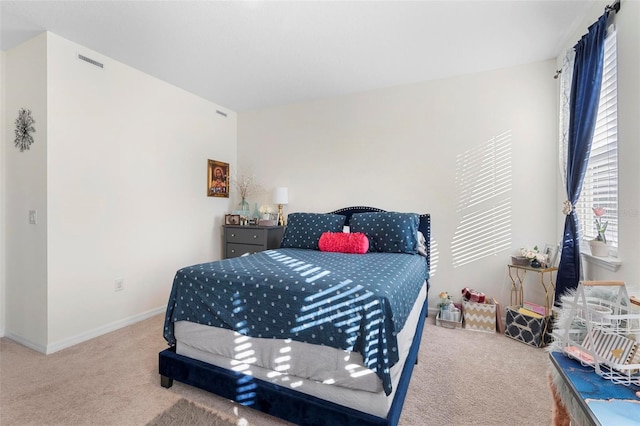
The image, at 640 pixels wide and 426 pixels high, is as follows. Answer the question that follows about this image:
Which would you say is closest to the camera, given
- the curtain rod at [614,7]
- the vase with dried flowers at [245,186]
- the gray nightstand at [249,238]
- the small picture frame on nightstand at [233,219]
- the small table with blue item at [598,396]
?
the small table with blue item at [598,396]

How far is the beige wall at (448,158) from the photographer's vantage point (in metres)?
2.88

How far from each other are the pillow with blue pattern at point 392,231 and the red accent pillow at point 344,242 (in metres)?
0.11

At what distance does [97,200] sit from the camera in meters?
2.70

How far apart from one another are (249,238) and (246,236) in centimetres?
6

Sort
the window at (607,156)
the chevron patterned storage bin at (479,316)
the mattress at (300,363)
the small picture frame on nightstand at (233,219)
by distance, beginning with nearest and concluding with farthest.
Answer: the mattress at (300,363)
the window at (607,156)
the chevron patterned storage bin at (479,316)
the small picture frame on nightstand at (233,219)

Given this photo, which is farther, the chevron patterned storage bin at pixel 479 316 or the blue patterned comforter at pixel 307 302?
the chevron patterned storage bin at pixel 479 316

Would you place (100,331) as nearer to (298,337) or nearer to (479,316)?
(298,337)

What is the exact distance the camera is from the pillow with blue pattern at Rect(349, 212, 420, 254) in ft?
9.39

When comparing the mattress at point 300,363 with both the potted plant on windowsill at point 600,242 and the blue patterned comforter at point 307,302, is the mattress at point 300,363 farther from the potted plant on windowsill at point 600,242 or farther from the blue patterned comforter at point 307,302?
the potted plant on windowsill at point 600,242

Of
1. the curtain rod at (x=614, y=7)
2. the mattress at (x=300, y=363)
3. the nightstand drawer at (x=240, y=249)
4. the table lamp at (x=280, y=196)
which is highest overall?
the curtain rod at (x=614, y=7)

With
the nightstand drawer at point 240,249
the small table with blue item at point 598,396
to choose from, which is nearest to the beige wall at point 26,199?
the nightstand drawer at point 240,249

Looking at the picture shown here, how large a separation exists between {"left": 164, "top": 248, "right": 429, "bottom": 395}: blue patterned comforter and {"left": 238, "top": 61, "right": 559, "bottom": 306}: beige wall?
141cm

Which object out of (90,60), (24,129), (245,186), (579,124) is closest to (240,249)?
(245,186)

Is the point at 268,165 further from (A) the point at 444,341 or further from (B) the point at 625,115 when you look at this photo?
(B) the point at 625,115
